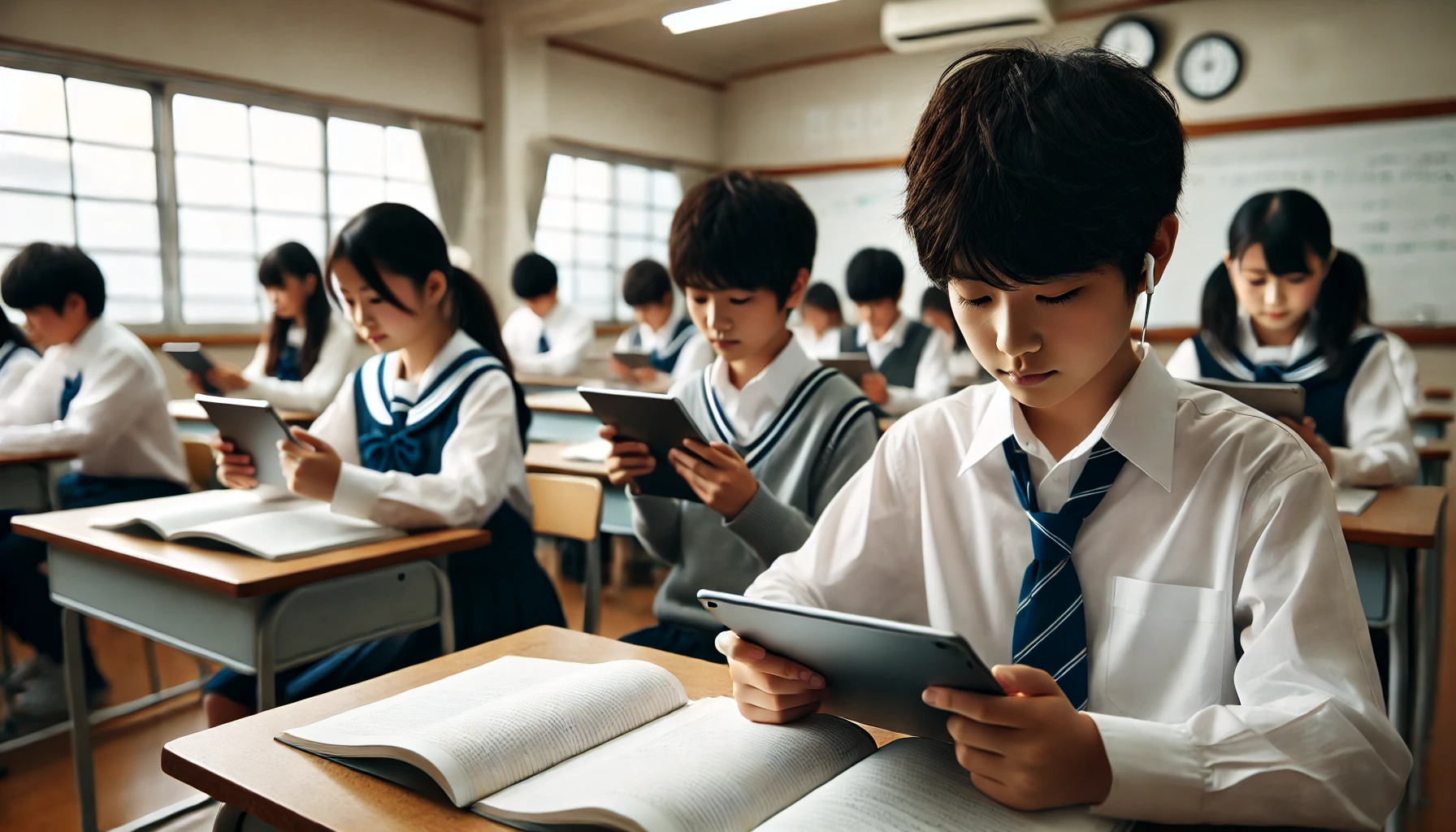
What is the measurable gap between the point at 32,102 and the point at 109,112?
0.33 m

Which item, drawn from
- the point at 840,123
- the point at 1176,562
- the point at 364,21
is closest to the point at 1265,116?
the point at 840,123

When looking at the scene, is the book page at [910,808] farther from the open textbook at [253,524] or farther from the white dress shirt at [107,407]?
the white dress shirt at [107,407]

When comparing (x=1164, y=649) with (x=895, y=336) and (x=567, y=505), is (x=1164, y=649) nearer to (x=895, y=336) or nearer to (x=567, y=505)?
(x=567, y=505)

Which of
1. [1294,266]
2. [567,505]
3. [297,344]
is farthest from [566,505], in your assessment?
[297,344]

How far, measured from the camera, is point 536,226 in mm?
6867

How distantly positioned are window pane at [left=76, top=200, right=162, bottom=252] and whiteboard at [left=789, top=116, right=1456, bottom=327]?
3741 mm

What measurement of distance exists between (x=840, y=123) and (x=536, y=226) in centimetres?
264

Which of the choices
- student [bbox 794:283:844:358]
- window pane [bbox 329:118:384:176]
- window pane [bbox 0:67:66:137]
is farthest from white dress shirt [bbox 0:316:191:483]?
student [bbox 794:283:844:358]

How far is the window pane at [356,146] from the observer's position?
234 inches

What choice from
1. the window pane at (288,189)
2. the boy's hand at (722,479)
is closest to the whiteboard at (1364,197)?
the window pane at (288,189)

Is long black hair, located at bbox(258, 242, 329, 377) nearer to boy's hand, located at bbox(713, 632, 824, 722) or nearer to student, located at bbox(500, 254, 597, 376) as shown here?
student, located at bbox(500, 254, 597, 376)

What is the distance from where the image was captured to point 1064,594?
84 centimetres

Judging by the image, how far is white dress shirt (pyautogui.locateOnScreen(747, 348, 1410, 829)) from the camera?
0.66 metres

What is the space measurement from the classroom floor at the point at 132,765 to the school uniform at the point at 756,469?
117 centimetres
